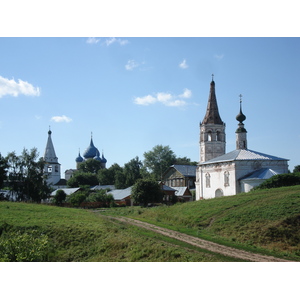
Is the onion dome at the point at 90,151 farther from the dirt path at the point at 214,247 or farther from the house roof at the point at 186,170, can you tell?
the dirt path at the point at 214,247

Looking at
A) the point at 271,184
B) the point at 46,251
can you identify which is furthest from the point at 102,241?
the point at 271,184

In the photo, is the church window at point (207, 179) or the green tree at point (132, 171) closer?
the church window at point (207, 179)

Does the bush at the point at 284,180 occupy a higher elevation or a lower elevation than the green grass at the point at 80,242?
higher

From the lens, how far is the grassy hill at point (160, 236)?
1595 centimetres

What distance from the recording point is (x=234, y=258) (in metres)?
15.0

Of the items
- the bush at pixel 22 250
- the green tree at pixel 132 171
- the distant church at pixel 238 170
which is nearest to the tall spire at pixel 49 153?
the green tree at pixel 132 171

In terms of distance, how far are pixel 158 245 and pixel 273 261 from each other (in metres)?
4.79

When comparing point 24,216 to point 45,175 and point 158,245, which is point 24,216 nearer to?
point 158,245

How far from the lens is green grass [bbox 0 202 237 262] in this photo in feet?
50.8

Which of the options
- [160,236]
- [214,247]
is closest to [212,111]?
[160,236]

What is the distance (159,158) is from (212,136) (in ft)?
97.3

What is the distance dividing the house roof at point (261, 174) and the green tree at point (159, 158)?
148 feet

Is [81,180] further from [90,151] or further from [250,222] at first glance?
[250,222]

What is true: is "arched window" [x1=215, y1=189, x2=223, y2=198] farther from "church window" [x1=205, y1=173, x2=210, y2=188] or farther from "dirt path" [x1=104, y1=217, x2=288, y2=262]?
"dirt path" [x1=104, y1=217, x2=288, y2=262]
